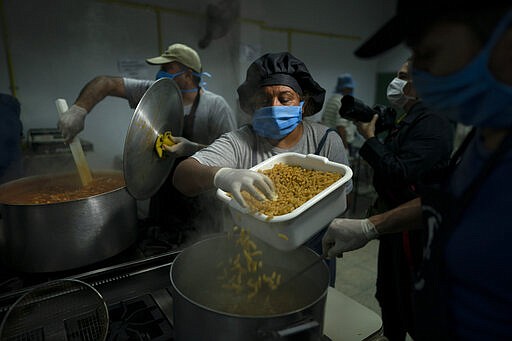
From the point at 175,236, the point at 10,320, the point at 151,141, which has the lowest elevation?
the point at 175,236

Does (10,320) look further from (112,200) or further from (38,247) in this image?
(112,200)

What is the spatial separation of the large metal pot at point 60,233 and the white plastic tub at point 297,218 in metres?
0.49

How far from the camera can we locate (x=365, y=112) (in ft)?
5.03

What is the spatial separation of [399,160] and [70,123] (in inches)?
60.1

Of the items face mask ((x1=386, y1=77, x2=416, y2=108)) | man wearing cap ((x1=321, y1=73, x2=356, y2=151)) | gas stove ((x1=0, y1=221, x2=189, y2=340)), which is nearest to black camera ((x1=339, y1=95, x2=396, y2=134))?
face mask ((x1=386, y1=77, x2=416, y2=108))

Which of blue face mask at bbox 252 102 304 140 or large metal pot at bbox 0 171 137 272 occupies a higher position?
blue face mask at bbox 252 102 304 140

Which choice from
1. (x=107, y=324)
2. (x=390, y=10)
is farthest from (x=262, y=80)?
(x=107, y=324)

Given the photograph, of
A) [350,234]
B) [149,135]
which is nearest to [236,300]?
[350,234]

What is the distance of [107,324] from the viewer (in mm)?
763

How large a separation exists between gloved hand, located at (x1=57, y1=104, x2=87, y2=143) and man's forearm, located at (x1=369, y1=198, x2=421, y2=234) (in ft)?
4.41

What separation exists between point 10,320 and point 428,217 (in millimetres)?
1052

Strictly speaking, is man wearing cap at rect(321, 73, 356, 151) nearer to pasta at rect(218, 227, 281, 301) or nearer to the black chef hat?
the black chef hat

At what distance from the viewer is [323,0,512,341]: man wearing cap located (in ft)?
1.58

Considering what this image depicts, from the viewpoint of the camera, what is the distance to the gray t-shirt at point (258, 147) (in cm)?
124
